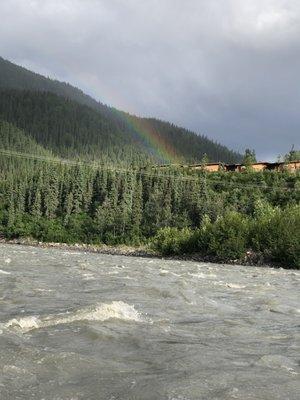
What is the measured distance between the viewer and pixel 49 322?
9891 millimetres

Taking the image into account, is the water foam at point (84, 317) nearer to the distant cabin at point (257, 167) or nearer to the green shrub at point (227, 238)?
the green shrub at point (227, 238)

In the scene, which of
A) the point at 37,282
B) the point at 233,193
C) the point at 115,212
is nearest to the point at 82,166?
the point at 115,212

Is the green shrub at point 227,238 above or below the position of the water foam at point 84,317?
below

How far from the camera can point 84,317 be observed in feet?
34.5

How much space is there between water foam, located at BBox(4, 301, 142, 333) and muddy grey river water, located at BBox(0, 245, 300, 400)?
2 centimetres

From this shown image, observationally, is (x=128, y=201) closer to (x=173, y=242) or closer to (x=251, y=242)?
(x=173, y=242)

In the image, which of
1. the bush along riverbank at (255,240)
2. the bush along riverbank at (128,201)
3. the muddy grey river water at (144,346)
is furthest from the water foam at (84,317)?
the bush along riverbank at (128,201)

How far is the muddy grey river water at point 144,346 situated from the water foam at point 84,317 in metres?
0.02

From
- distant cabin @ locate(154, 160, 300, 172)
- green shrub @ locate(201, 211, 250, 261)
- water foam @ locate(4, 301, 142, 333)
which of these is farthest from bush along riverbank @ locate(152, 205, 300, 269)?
distant cabin @ locate(154, 160, 300, 172)

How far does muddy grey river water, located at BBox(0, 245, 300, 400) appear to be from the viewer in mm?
6168

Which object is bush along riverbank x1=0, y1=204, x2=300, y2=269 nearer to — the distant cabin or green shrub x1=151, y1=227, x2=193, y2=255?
green shrub x1=151, y1=227, x2=193, y2=255

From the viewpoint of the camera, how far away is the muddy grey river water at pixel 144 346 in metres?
6.17

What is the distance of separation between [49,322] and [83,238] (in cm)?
9852

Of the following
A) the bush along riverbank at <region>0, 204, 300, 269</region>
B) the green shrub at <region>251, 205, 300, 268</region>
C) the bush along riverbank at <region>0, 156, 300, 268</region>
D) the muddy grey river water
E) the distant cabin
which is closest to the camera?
the muddy grey river water
